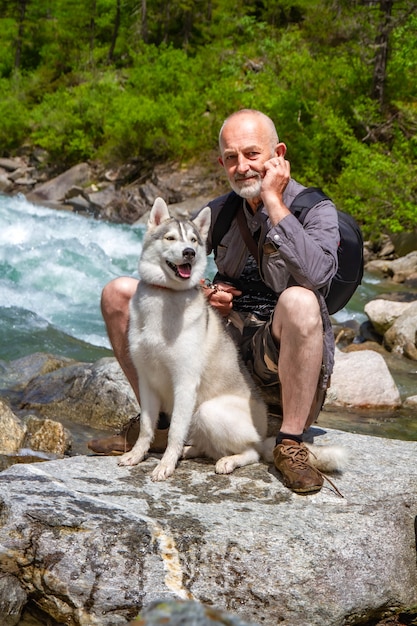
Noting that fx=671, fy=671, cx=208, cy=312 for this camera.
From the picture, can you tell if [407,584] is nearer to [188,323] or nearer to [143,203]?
[188,323]

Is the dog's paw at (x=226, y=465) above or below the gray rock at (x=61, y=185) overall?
above

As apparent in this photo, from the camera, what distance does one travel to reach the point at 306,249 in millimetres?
3594

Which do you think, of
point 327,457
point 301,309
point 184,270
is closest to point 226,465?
point 327,457

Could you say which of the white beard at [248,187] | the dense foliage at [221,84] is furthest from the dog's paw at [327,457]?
the dense foliage at [221,84]

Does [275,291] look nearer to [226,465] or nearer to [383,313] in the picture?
[226,465]

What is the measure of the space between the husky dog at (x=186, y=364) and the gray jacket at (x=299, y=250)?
35cm

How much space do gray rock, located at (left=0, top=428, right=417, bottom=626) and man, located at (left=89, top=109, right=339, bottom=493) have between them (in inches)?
14.5

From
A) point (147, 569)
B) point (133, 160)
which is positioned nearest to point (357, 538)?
point (147, 569)

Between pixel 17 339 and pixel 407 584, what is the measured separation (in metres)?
7.04

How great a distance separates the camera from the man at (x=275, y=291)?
12.0 ft

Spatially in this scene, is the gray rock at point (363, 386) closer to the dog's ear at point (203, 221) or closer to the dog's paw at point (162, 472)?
the dog's ear at point (203, 221)

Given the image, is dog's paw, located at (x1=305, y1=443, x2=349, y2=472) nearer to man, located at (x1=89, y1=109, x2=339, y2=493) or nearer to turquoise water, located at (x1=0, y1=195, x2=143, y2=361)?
man, located at (x1=89, y1=109, x2=339, y2=493)

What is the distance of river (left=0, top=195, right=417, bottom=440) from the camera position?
868 centimetres

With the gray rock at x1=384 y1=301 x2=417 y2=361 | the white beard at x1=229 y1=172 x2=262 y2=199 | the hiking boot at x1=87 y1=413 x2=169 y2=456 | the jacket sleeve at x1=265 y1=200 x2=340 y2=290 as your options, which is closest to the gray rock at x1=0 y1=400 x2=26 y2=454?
the hiking boot at x1=87 y1=413 x2=169 y2=456
